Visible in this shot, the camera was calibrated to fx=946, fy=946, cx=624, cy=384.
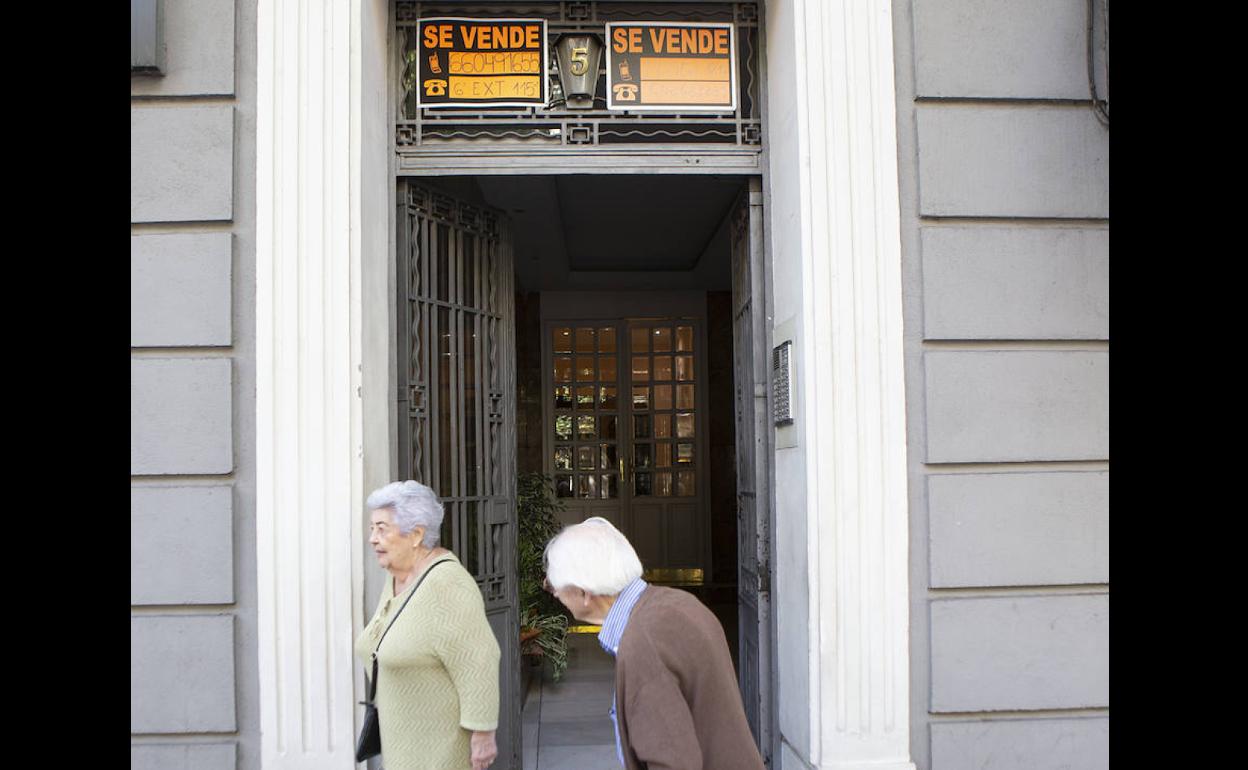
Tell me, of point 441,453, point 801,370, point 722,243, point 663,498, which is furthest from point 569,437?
point 801,370

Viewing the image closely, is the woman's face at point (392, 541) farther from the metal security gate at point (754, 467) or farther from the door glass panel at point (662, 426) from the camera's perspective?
the door glass panel at point (662, 426)

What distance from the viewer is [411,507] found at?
126 inches

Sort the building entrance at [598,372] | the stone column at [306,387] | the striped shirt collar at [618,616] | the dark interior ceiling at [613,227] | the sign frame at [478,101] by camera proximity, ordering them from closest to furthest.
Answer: the striped shirt collar at [618,616], the stone column at [306,387], the sign frame at [478,101], the building entrance at [598,372], the dark interior ceiling at [613,227]

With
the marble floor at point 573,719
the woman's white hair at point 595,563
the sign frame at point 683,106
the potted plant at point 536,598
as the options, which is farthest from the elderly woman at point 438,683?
the potted plant at point 536,598

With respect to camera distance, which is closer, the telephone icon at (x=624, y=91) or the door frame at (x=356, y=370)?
the door frame at (x=356, y=370)

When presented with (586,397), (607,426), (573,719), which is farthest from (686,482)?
(573,719)

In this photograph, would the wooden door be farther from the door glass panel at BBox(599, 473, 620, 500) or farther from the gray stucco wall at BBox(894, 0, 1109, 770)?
the gray stucco wall at BBox(894, 0, 1109, 770)

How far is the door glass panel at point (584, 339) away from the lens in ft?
39.9

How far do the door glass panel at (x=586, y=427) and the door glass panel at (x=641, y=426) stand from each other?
52 centimetres

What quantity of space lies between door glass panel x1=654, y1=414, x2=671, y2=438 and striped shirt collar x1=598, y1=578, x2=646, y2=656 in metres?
9.66

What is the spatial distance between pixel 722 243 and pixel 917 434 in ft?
19.2

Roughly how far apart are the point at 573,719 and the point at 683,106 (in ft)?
14.4

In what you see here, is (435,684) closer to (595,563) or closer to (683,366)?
(595,563)

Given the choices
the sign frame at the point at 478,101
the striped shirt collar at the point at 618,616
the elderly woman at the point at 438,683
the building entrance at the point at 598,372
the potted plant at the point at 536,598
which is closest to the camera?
the striped shirt collar at the point at 618,616
